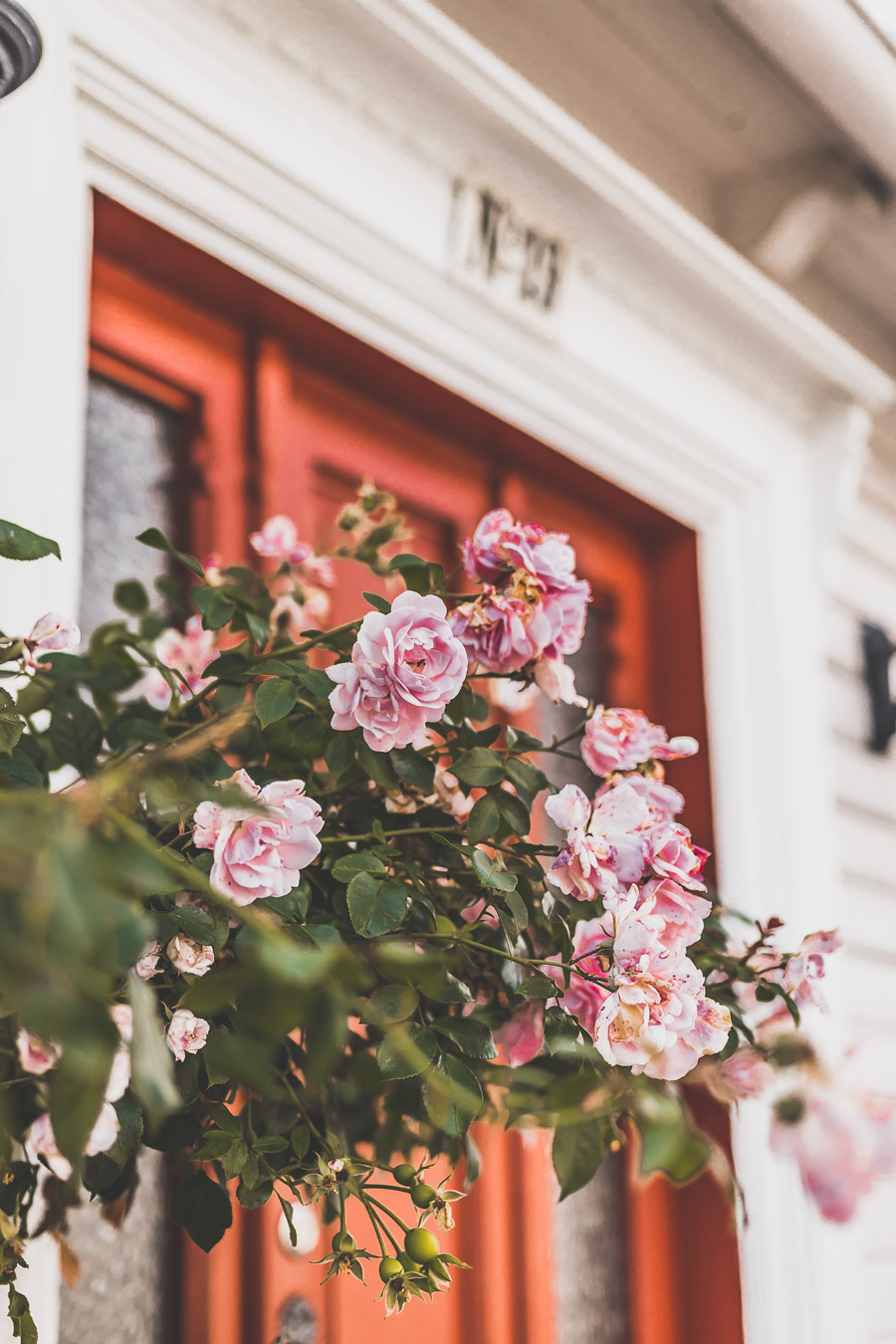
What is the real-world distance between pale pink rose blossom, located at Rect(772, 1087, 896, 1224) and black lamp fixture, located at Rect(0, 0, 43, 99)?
0.89 m

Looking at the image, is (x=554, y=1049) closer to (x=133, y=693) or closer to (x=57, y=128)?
(x=133, y=693)

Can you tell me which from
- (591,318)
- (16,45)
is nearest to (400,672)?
(16,45)

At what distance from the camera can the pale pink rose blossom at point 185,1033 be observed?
0.62 metres

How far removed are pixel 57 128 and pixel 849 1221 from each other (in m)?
1.26

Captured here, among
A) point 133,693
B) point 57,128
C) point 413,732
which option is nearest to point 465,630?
point 413,732

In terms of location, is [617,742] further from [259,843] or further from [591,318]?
[591,318]

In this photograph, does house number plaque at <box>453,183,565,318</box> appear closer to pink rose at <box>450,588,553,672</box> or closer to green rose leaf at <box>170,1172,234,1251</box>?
pink rose at <box>450,588,553,672</box>

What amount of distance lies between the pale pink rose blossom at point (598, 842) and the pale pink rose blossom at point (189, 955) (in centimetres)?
23

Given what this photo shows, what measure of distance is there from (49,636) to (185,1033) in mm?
308

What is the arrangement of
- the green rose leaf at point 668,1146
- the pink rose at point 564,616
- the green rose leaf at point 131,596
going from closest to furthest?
the green rose leaf at point 668,1146
the pink rose at point 564,616
the green rose leaf at point 131,596

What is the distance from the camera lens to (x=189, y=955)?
627 millimetres

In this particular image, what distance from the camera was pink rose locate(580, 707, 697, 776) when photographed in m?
0.82

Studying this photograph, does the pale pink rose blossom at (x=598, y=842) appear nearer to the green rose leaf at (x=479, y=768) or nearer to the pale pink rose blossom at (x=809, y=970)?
the green rose leaf at (x=479, y=768)

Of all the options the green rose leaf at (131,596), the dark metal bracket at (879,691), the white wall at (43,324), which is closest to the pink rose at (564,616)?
the green rose leaf at (131,596)
